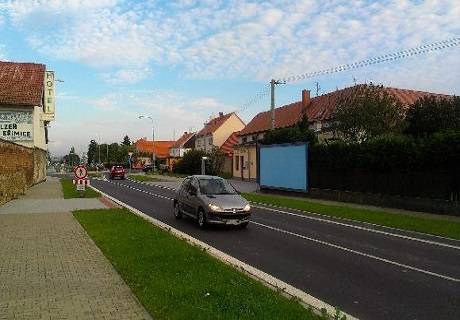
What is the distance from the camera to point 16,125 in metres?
41.2

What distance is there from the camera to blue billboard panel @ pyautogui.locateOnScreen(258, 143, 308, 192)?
96.9ft

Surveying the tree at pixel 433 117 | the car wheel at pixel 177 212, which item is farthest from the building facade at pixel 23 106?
the tree at pixel 433 117

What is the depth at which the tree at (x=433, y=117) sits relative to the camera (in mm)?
30328

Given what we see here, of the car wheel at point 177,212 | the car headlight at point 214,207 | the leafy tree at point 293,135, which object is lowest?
the car wheel at point 177,212

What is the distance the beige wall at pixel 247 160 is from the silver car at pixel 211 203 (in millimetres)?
30734

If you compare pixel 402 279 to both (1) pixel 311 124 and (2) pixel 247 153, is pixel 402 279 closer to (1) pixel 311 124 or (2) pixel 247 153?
(1) pixel 311 124

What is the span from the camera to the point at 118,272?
28.2 feet

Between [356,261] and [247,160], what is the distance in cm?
3973

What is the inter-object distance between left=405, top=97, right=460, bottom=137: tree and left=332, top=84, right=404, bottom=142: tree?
797mm

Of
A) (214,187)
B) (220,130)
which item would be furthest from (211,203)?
(220,130)

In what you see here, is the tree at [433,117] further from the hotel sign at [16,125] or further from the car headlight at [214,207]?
the hotel sign at [16,125]

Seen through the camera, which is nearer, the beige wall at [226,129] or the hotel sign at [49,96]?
the hotel sign at [49,96]

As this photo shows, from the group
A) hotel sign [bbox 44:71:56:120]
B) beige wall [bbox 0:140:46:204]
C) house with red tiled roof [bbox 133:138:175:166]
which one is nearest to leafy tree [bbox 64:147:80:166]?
house with red tiled roof [bbox 133:138:175:166]

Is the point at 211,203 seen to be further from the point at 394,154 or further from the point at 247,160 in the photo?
the point at 247,160
